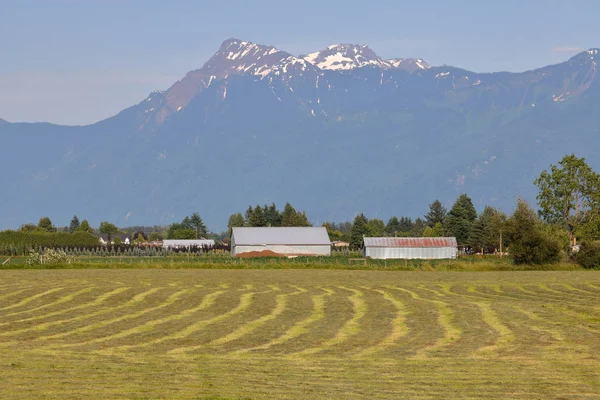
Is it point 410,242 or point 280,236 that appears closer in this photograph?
point 410,242

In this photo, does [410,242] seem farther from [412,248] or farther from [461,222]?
[461,222]

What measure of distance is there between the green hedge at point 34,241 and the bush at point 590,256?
87886mm

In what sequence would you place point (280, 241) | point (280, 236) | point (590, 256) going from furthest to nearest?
1. point (280, 236)
2. point (280, 241)
3. point (590, 256)

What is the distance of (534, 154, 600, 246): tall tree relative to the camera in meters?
116

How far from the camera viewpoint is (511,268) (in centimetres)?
8194

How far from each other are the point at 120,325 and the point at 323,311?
→ 8.35 metres

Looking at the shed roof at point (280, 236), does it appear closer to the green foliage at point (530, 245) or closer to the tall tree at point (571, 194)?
the tall tree at point (571, 194)

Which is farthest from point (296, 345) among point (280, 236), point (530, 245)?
point (280, 236)

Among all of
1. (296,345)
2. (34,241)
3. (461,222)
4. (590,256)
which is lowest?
(296,345)

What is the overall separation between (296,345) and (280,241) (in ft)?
426

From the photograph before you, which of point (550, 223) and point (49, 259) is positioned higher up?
point (550, 223)

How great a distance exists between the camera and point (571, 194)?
11688 centimetres

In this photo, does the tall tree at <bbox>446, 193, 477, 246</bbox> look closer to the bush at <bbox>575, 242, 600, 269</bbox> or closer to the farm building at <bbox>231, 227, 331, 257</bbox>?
the farm building at <bbox>231, 227, 331, 257</bbox>

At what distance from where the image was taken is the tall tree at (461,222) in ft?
598
